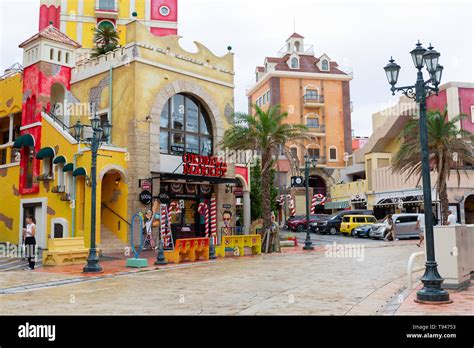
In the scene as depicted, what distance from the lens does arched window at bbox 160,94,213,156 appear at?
25.7 metres

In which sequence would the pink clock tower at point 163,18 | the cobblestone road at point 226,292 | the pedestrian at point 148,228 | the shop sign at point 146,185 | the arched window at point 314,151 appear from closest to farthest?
the cobblestone road at point 226,292
the pedestrian at point 148,228
the shop sign at point 146,185
the pink clock tower at point 163,18
the arched window at point 314,151

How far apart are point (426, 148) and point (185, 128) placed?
59.7 feet

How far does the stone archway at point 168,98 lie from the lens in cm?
2431

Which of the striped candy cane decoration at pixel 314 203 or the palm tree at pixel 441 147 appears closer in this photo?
the palm tree at pixel 441 147

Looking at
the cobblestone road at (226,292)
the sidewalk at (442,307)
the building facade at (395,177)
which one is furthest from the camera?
the building facade at (395,177)

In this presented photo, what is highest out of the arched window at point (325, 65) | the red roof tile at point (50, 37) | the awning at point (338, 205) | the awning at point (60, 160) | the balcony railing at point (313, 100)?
the arched window at point (325, 65)

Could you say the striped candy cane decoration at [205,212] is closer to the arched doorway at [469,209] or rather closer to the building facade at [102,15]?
the building facade at [102,15]

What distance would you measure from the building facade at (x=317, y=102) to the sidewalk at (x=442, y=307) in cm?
4421

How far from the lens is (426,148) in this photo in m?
10.0

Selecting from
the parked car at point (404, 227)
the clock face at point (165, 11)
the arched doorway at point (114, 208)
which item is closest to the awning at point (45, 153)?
the arched doorway at point (114, 208)

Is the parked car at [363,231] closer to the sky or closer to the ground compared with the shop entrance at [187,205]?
closer to the ground

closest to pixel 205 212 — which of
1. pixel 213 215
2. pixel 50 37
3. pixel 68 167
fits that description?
pixel 213 215

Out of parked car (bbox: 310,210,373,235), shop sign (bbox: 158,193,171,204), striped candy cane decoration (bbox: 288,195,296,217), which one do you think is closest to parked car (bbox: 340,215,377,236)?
parked car (bbox: 310,210,373,235)

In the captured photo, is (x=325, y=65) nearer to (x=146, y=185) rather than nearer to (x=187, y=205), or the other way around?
(x=187, y=205)
